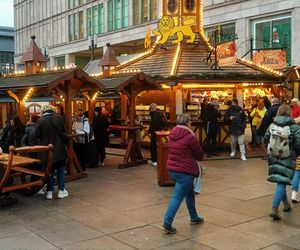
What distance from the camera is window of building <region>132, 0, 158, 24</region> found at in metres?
38.6

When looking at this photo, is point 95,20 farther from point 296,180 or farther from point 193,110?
point 296,180

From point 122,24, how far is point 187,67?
90.1 feet

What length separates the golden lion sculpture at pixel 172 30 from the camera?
58.2 feet

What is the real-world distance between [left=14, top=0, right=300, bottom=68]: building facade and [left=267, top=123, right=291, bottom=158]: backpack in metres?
13.4

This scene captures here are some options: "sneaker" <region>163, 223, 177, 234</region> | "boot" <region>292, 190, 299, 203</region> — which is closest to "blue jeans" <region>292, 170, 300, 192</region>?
"boot" <region>292, 190, 299, 203</region>

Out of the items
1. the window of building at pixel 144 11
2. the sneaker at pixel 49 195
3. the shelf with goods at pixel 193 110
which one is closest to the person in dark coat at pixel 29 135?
the sneaker at pixel 49 195

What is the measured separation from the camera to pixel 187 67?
16.1 m

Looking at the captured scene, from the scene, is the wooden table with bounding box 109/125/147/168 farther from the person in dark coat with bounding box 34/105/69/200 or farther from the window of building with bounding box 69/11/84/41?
the window of building with bounding box 69/11/84/41

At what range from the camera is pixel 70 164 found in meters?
10.4

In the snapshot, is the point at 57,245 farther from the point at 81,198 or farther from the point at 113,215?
the point at 81,198

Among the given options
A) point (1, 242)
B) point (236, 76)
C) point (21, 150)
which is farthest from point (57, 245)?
point (236, 76)

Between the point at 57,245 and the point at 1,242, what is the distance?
2.56ft

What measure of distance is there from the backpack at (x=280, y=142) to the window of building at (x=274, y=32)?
1995 centimetres

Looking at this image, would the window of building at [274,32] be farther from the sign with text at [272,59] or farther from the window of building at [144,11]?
the window of building at [144,11]
